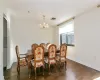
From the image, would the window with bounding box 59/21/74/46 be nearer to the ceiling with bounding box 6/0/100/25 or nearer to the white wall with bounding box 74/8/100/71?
the white wall with bounding box 74/8/100/71

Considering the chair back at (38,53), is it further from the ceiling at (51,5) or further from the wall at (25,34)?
the wall at (25,34)

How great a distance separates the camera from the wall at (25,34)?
5828 millimetres

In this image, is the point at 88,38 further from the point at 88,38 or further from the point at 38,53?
the point at 38,53

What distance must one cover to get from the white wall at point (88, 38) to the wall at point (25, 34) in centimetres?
273

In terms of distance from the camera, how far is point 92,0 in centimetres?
312

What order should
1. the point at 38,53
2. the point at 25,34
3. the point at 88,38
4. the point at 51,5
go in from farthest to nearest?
the point at 25,34
the point at 88,38
the point at 51,5
the point at 38,53

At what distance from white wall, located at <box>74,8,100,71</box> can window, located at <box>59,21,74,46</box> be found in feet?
2.33

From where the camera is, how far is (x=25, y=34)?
20.3ft

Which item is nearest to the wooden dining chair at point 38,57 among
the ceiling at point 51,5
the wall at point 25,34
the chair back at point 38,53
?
the chair back at point 38,53

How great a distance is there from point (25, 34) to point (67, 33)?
2.84 meters

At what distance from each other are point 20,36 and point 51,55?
3.25 meters

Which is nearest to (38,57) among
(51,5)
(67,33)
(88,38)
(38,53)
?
(38,53)

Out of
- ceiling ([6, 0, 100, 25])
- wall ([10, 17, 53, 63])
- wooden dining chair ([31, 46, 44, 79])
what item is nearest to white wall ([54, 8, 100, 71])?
ceiling ([6, 0, 100, 25])

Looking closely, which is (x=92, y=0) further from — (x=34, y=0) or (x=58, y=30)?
(x=58, y=30)
